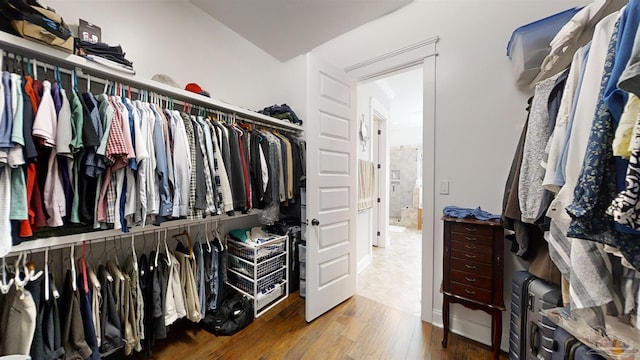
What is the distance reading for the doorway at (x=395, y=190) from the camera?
104 inches

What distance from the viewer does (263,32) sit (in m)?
2.62

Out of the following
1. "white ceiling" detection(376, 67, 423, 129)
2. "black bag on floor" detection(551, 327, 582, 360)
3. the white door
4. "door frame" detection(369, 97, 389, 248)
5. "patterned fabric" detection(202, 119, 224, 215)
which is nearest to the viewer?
"black bag on floor" detection(551, 327, 582, 360)

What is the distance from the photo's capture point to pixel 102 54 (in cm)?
134

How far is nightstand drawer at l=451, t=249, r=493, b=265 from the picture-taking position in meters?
1.49

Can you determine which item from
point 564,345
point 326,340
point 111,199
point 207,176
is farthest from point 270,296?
point 564,345

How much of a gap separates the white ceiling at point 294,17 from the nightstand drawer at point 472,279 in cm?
230

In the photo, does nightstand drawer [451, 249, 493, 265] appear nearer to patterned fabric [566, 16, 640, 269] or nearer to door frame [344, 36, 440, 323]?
door frame [344, 36, 440, 323]

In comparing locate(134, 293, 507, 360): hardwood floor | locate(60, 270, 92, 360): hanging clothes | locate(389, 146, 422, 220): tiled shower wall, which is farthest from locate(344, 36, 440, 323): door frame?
locate(389, 146, 422, 220): tiled shower wall

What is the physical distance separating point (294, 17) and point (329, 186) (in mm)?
1773

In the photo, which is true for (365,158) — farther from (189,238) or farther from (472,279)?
(189,238)

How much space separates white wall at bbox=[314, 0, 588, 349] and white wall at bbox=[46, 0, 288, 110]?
1.85 meters

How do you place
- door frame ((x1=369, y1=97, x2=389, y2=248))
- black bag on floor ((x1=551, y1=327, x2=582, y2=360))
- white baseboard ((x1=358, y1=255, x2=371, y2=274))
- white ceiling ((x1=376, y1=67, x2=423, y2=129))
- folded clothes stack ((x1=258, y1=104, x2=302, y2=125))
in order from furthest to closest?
1. door frame ((x1=369, y1=97, x2=389, y2=248))
2. white ceiling ((x1=376, y1=67, x2=423, y2=129))
3. white baseboard ((x1=358, y1=255, x2=371, y2=274))
4. folded clothes stack ((x1=258, y1=104, x2=302, y2=125))
5. black bag on floor ((x1=551, y1=327, x2=582, y2=360))

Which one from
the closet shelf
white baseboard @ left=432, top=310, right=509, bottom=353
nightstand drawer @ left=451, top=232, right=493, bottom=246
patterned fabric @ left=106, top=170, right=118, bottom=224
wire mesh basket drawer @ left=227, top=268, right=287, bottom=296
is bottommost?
white baseboard @ left=432, top=310, right=509, bottom=353

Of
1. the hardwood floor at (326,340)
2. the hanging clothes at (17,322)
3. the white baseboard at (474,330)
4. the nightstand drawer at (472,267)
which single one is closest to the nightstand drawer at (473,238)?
the nightstand drawer at (472,267)
